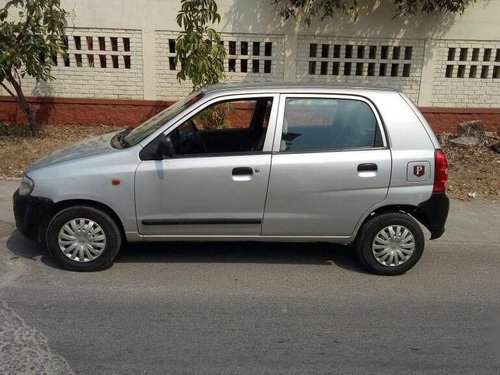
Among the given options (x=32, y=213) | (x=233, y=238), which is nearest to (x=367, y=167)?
(x=233, y=238)

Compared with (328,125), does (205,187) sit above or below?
below

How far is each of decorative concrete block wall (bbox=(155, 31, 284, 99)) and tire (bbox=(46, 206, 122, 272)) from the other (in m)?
5.82

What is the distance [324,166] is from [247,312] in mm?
1386

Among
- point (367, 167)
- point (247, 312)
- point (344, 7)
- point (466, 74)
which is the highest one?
point (344, 7)

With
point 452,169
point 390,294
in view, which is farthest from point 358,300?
point 452,169

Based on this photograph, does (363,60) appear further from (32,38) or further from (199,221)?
(199,221)

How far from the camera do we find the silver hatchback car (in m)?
4.07

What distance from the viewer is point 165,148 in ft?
13.1

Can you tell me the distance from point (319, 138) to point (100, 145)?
203cm

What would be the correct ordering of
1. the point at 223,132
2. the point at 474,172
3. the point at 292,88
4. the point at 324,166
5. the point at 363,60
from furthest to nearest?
1. the point at 363,60
2. the point at 474,172
3. the point at 223,132
4. the point at 292,88
5. the point at 324,166

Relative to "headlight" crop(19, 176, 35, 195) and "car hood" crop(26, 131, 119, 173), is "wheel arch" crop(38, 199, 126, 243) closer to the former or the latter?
"headlight" crop(19, 176, 35, 195)

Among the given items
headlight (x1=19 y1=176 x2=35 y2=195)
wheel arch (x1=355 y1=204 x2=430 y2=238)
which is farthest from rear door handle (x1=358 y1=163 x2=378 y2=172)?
headlight (x1=19 y1=176 x2=35 y2=195)

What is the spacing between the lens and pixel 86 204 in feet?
13.6

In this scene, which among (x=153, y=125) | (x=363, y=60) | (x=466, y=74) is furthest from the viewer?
(x=466, y=74)
